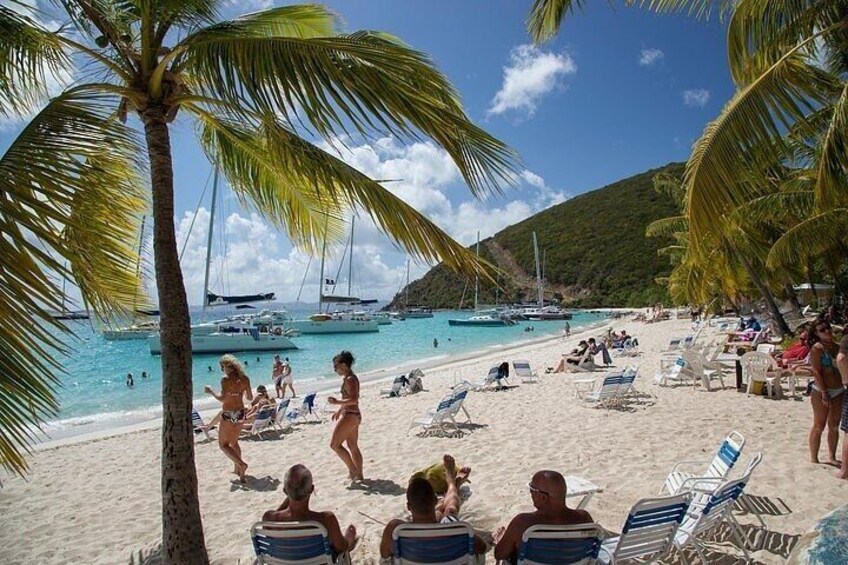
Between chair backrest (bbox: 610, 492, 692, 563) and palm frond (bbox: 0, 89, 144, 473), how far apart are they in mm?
3111

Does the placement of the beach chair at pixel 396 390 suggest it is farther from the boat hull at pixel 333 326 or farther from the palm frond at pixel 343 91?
the boat hull at pixel 333 326

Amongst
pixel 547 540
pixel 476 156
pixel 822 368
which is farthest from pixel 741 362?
pixel 476 156

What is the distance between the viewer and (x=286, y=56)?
271 centimetres

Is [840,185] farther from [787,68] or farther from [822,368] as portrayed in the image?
[822,368]

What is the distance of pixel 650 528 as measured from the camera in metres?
3.36

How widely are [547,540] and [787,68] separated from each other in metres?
4.83

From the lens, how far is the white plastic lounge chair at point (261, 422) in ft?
30.2

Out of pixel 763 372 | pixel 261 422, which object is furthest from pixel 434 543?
pixel 763 372

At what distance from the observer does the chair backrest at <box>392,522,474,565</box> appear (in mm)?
2990

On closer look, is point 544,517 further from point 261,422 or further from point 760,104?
point 261,422

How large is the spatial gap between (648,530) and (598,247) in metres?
98.1

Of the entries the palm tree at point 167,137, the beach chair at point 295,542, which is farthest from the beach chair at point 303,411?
the beach chair at point 295,542

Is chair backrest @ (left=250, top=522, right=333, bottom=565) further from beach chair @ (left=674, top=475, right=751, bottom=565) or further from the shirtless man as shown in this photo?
beach chair @ (left=674, top=475, right=751, bottom=565)

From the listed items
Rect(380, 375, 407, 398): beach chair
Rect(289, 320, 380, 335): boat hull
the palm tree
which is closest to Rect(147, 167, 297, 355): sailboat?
Rect(289, 320, 380, 335): boat hull
